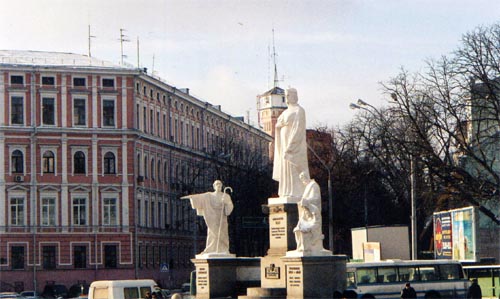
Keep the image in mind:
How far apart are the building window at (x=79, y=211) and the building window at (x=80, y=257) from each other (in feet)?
A: 6.06

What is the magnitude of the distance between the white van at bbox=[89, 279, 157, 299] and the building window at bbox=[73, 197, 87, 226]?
44.0 meters

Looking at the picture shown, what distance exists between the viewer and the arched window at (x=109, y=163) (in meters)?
89.0

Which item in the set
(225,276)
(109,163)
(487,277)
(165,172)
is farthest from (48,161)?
(225,276)

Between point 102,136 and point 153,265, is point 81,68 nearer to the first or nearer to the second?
point 102,136

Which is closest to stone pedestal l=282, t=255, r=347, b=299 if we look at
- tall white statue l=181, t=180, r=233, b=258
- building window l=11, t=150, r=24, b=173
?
tall white statue l=181, t=180, r=233, b=258

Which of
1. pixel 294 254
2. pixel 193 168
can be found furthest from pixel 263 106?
pixel 294 254

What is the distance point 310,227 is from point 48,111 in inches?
2255

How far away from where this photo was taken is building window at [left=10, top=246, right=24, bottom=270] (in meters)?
84.1

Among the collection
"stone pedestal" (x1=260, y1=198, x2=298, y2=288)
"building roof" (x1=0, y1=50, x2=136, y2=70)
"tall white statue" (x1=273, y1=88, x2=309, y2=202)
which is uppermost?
"building roof" (x1=0, y1=50, x2=136, y2=70)

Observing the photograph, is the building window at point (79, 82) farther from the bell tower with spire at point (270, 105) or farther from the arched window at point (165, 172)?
the bell tower with spire at point (270, 105)

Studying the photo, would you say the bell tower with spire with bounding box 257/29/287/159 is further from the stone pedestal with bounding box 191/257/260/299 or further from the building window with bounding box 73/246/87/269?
the stone pedestal with bounding box 191/257/260/299

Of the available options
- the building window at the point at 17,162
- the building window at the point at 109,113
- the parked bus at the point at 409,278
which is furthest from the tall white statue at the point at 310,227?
the building window at the point at 109,113

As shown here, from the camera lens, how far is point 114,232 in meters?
87.6

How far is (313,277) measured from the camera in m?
32.2
